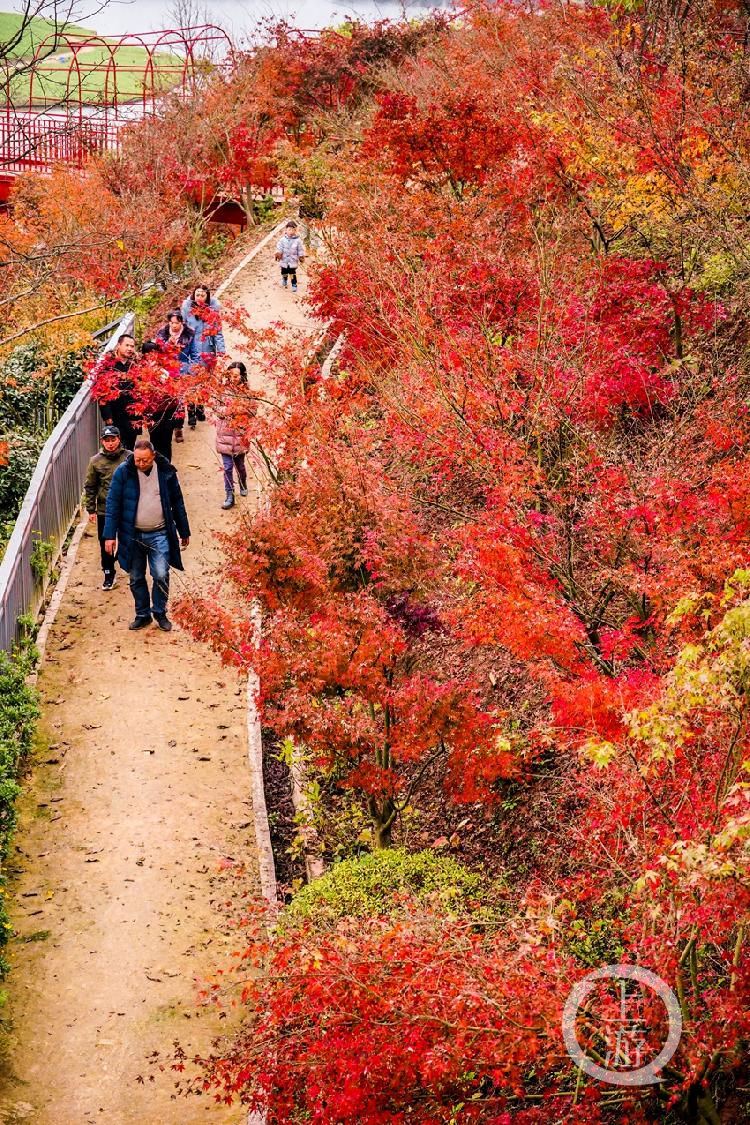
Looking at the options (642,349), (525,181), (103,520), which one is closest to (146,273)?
(525,181)

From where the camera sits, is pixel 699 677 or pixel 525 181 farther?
pixel 525 181

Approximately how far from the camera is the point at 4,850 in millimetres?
9023

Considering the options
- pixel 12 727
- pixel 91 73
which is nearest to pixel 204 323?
pixel 12 727

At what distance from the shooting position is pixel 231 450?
560 inches

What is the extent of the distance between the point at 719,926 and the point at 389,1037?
74.0 inches

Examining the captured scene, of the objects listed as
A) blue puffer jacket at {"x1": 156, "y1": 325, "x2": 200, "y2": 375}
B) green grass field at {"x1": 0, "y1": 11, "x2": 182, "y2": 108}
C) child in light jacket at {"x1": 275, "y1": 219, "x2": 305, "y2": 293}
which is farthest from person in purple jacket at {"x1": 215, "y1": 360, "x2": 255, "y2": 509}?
green grass field at {"x1": 0, "y1": 11, "x2": 182, "y2": 108}

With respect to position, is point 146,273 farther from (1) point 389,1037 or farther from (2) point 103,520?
(1) point 389,1037

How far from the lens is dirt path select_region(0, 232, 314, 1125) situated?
7746 mm

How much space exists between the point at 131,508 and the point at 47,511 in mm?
1702

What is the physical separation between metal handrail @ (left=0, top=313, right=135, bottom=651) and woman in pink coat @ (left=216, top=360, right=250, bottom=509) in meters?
1.91

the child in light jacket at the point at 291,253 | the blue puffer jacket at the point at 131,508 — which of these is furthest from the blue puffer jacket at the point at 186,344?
the child in light jacket at the point at 291,253

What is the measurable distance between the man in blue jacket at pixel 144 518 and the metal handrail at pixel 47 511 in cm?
93

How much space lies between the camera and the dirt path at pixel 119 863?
7.75m

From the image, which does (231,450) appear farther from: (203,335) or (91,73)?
(91,73)
